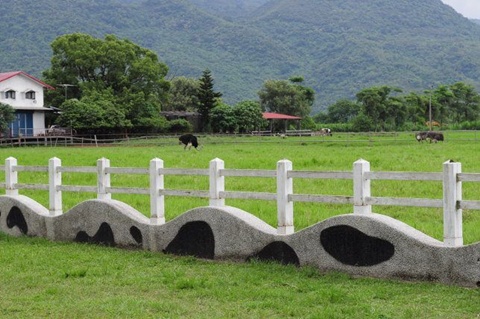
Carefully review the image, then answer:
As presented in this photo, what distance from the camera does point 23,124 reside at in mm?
75625

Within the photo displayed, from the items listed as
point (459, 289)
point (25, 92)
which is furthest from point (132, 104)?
point (459, 289)

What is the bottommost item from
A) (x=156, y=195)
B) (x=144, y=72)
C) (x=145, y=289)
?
(x=145, y=289)

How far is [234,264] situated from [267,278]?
1.33 meters

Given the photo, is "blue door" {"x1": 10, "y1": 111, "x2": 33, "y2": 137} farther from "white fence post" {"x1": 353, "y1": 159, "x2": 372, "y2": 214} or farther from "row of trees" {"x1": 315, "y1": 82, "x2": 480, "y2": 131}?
"white fence post" {"x1": 353, "y1": 159, "x2": 372, "y2": 214}

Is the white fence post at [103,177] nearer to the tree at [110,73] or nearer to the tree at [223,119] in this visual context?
the tree at [110,73]

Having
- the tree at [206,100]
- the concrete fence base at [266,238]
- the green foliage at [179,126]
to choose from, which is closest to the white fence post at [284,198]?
the concrete fence base at [266,238]

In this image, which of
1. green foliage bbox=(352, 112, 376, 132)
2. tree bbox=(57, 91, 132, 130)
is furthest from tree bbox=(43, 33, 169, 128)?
green foliage bbox=(352, 112, 376, 132)

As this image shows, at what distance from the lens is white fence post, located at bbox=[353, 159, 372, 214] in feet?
33.0

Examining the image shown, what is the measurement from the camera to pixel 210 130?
92188mm

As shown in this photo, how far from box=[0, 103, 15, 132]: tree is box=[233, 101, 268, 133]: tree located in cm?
2687

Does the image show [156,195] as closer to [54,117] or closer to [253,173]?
[253,173]

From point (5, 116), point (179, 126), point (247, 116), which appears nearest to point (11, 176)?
point (5, 116)

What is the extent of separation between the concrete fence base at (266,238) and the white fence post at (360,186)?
13 cm

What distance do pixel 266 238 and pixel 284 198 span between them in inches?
26.5
